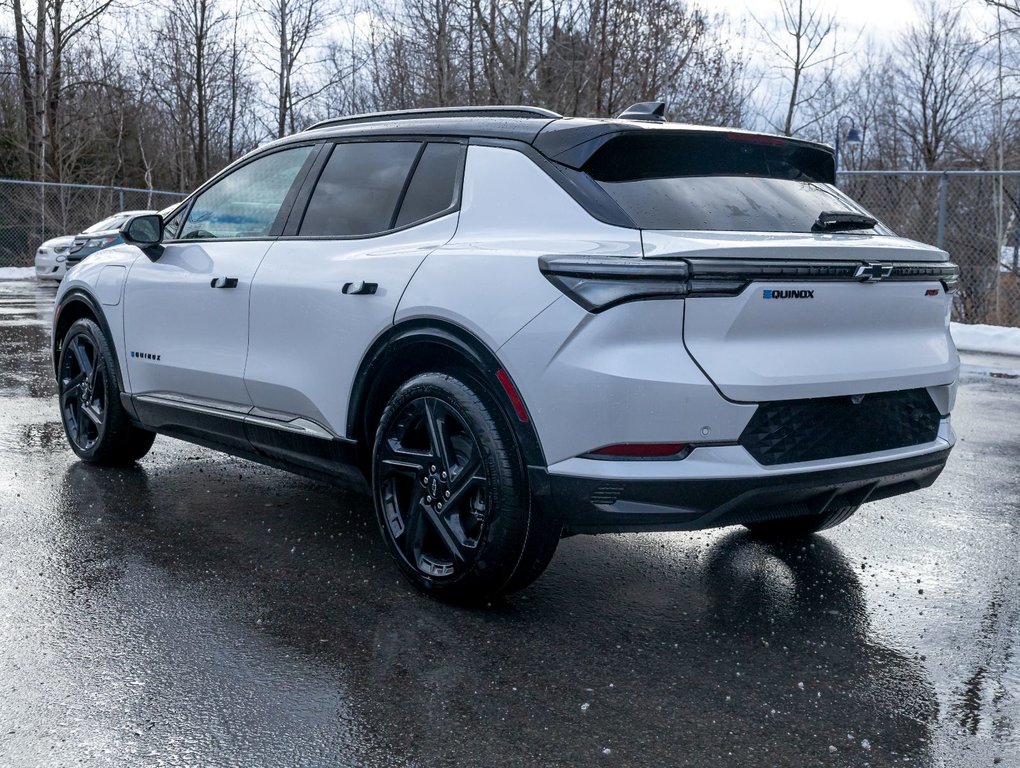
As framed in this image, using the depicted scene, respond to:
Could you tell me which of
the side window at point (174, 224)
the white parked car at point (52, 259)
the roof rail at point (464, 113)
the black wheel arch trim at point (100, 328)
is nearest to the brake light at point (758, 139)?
the roof rail at point (464, 113)

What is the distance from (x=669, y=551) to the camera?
471 centimetres

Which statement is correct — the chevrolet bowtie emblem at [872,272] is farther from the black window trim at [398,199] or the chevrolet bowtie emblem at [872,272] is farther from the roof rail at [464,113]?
the black window trim at [398,199]

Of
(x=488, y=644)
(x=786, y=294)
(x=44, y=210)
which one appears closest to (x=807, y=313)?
(x=786, y=294)

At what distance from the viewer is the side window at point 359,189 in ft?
14.3

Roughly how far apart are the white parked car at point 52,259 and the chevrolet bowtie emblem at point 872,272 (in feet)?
70.0

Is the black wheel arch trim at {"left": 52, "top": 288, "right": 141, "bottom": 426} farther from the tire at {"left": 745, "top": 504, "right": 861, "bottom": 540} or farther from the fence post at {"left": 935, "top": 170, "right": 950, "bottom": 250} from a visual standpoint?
the fence post at {"left": 935, "top": 170, "right": 950, "bottom": 250}

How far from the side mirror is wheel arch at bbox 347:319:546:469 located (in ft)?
6.12

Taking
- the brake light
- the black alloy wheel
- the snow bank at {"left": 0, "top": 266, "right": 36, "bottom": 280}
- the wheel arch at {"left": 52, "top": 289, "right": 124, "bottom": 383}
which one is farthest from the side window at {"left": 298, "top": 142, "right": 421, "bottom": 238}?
the snow bank at {"left": 0, "top": 266, "right": 36, "bottom": 280}

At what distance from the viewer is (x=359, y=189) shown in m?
4.52

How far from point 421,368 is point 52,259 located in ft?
67.7

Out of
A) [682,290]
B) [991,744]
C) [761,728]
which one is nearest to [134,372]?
[682,290]

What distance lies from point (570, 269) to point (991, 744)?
5.80 feet

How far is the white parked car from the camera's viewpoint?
73.4 feet

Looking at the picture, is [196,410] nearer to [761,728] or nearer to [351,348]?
[351,348]
